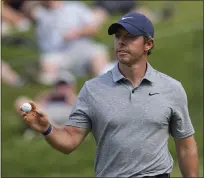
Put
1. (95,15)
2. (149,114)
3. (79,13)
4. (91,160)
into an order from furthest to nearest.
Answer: (95,15), (79,13), (91,160), (149,114)

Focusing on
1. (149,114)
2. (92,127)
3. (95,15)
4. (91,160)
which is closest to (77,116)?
(92,127)

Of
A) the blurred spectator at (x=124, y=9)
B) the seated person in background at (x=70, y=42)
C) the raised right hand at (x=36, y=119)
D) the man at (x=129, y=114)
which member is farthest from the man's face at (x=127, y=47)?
the blurred spectator at (x=124, y=9)

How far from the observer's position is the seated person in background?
44.8 feet

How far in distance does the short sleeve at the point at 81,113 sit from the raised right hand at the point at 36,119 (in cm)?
28

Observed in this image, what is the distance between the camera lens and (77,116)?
5.23m

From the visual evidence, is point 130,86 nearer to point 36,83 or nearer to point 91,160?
point 91,160

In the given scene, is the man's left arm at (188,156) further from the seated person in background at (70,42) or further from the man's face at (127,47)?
the seated person in background at (70,42)

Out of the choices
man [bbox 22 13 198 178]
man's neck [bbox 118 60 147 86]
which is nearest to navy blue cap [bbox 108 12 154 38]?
man [bbox 22 13 198 178]

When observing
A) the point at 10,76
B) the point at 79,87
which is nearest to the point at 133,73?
the point at 79,87

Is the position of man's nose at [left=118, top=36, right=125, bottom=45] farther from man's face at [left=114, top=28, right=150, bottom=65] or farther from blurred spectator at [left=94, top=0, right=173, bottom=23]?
blurred spectator at [left=94, top=0, right=173, bottom=23]

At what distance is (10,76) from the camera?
1425cm

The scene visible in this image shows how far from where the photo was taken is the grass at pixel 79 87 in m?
11.5

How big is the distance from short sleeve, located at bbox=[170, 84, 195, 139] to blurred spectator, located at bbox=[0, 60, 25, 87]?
884cm

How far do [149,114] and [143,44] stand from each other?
492mm
